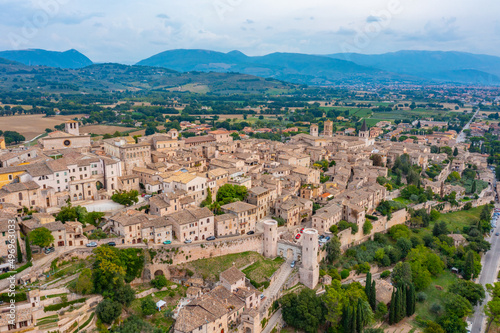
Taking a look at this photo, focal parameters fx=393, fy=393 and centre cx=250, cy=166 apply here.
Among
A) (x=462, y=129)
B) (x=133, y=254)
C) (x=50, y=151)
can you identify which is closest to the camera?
(x=133, y=254)

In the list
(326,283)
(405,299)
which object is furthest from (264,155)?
(405,299)

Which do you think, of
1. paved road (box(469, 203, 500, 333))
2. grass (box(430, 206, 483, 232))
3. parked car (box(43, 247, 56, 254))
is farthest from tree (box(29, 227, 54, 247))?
grass (box(430, 206, 483, 232))

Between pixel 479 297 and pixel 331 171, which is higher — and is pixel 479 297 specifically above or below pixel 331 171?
below

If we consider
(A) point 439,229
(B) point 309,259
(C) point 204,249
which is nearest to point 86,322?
(C) point 204,249

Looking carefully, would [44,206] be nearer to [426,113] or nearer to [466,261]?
[466,261]

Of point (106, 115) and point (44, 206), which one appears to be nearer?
point (44, 206)

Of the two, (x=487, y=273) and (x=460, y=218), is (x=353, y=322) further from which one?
(x=460, y=218)

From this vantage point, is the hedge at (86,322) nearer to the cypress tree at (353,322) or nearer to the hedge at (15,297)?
the hedge at (15,297)
